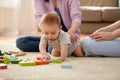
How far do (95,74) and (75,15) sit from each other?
2.24ft

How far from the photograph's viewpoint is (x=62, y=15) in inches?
77.3

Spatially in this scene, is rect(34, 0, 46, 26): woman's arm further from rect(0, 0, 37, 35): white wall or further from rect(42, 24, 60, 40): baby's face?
rect(0, 0, 37, 35): white wall

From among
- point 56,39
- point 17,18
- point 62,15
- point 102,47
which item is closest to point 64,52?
point 56,39

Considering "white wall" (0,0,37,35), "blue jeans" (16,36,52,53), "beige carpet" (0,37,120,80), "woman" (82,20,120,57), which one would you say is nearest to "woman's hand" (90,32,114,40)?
"woman" (82,20,120,57)

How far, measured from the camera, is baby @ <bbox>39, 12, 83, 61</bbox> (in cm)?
162

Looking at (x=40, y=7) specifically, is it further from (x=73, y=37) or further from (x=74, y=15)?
(x=73, y=37)

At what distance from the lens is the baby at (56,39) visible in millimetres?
1619

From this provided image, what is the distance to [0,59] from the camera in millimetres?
1607

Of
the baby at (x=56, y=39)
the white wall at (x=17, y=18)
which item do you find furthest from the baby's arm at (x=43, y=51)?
the white wall at (x=17, y=18)

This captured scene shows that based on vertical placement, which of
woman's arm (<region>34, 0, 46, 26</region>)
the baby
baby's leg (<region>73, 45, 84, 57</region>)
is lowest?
baby's leg (<region>73, 45, 84, 57</region>)

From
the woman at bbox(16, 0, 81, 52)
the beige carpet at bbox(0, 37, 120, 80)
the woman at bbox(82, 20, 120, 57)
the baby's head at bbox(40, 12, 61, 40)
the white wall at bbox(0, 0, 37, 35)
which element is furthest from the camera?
the white wall at bbox(0, 0, 37, 35)

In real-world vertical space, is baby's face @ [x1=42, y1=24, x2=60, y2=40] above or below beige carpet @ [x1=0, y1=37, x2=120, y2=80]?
above

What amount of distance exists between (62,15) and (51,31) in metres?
0.35

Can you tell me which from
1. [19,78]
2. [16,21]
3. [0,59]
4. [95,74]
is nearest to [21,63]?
[0,59]
